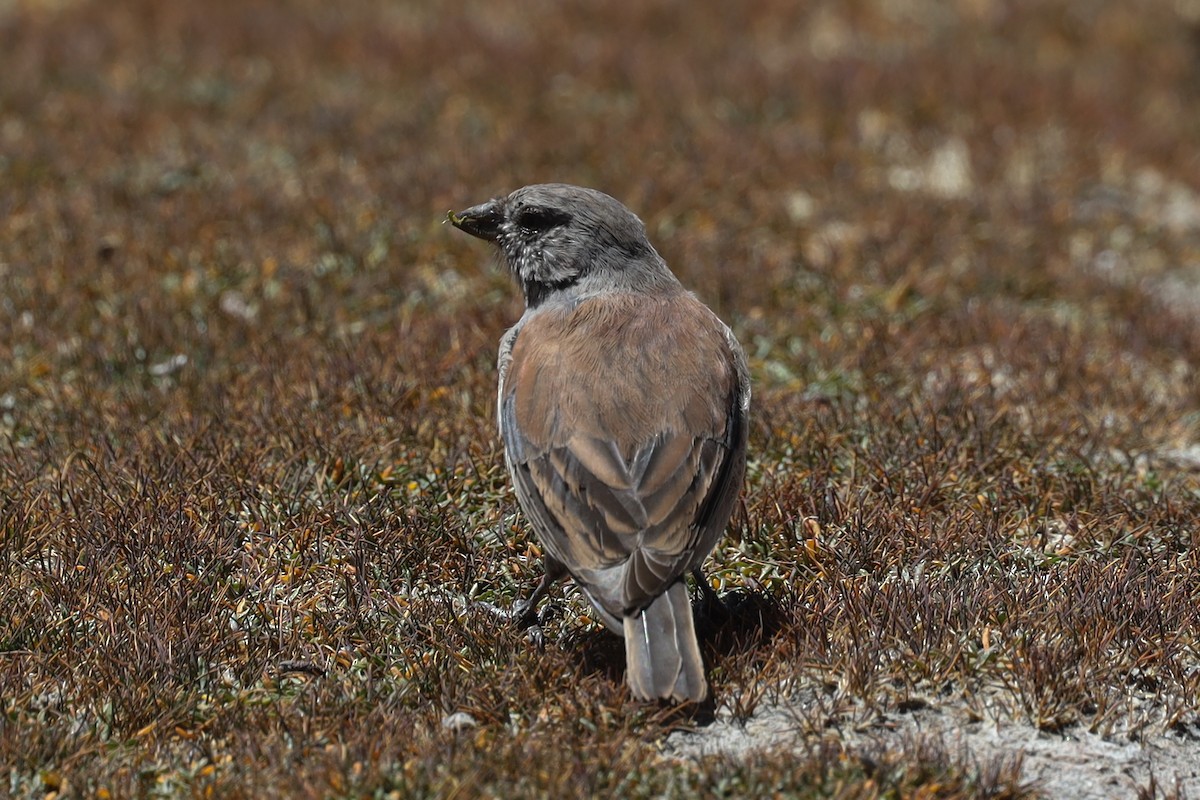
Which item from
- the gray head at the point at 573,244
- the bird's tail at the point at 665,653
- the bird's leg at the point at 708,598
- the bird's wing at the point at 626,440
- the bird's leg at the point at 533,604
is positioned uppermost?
the gray head at the point at 573,244

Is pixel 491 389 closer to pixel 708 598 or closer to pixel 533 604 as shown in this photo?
pixel 533 604

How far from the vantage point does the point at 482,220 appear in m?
6.34

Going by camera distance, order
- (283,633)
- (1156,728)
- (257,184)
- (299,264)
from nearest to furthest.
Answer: (1156,728), (283,633), (299,264), (257,184)

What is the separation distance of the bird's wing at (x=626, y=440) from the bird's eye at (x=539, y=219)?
62 centimetres

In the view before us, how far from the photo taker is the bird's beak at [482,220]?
6305mm

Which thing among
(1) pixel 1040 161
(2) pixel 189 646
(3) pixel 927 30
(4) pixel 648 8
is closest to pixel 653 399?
(2) pixel 189 646

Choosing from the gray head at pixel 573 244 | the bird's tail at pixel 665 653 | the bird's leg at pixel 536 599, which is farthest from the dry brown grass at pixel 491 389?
the gray head at pixel 573 244

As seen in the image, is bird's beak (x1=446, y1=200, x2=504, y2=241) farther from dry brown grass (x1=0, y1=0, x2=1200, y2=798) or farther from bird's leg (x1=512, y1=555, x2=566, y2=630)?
bird's leg (x1=512, y1=555, x2=566, y2=630)

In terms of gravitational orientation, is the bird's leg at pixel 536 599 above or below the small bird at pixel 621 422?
below

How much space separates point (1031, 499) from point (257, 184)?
20.6 feet

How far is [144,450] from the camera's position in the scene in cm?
620

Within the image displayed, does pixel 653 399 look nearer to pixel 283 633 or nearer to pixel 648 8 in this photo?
pixel 283 633

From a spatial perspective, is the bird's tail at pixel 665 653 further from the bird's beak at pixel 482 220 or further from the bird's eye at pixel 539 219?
the bird's beak at pixel 482 220

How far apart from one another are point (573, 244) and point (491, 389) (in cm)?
127
